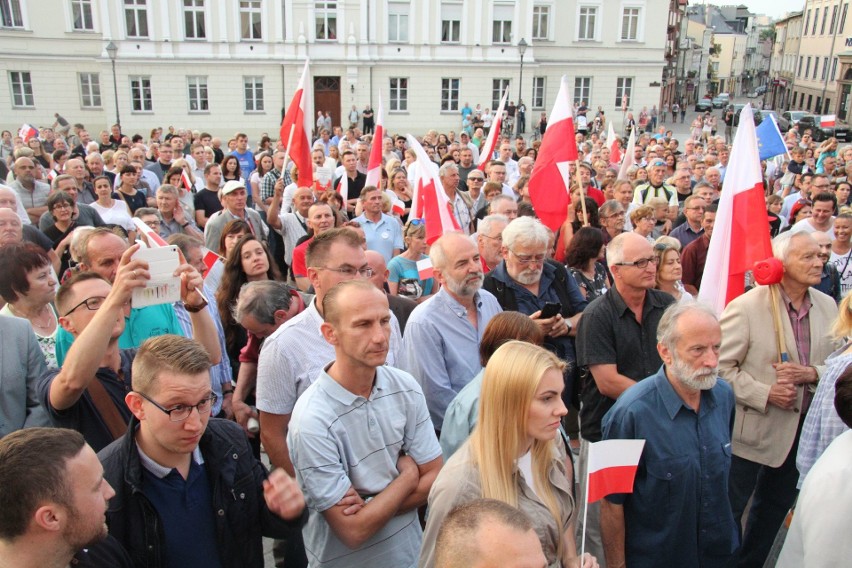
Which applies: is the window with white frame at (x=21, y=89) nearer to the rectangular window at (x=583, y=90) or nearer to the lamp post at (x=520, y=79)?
the lamp post at (x=520, y=79)

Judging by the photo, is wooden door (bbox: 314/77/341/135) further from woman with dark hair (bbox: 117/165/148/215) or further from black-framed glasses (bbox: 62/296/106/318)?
black-framed glasses (bbox: 62/296/106/318)

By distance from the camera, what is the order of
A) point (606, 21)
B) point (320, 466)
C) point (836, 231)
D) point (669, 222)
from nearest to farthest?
1. point (320, 466)
2. point (836, 231)
3. point (669, 222)
4. point (606, 21)

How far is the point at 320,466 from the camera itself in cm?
270

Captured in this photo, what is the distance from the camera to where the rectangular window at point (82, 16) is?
3444 centimetres

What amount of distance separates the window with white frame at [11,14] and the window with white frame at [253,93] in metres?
11.0

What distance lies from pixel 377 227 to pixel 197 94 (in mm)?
31325

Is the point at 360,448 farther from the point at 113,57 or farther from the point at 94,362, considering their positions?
the point at 113,57

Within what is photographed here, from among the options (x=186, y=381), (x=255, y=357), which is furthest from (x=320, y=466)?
(x=255, y=357)

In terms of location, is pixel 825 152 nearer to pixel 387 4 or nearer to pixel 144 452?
pixel 144 452

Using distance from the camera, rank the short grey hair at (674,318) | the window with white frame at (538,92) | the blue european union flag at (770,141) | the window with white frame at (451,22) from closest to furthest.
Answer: the short grey hair at (674,318) < the blue european union flag at (770,141) < the window with white frame at (451,22) < the window with white frame at (538,92)

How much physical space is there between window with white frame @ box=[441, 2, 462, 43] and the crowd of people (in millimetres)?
33632

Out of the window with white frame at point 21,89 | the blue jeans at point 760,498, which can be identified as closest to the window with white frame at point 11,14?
the window with white frame at point 21,89

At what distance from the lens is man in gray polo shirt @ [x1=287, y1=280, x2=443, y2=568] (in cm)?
272

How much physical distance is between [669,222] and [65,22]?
35369 millimetres
